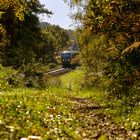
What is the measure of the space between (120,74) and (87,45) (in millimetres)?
18379

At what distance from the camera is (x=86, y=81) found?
1427 inches

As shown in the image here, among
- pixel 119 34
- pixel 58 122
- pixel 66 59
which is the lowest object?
pixel 66 59

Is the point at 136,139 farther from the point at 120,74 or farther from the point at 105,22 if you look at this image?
the point at 105,22

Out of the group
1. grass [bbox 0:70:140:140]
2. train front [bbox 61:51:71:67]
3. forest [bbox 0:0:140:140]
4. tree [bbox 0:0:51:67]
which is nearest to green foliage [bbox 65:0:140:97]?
forest [bbox 0:0:140:140]

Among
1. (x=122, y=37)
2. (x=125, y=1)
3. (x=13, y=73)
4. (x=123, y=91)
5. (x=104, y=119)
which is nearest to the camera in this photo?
(x=104, y=119)

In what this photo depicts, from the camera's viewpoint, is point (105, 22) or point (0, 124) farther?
point (105, 22)

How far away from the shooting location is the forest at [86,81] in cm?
1148

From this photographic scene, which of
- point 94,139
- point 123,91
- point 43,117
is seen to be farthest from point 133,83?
point 94,139

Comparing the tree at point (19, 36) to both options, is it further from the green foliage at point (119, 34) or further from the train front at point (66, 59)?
the train front at point (66, 59)

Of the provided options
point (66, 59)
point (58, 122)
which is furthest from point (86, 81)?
point (66, 59)

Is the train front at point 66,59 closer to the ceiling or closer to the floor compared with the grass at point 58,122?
closer to the floor

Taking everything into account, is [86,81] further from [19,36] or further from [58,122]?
[58,122]

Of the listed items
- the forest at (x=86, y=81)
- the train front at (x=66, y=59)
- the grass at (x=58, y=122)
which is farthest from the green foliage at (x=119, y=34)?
the train front at (x=66, y=59)

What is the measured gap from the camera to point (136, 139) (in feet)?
35.2
